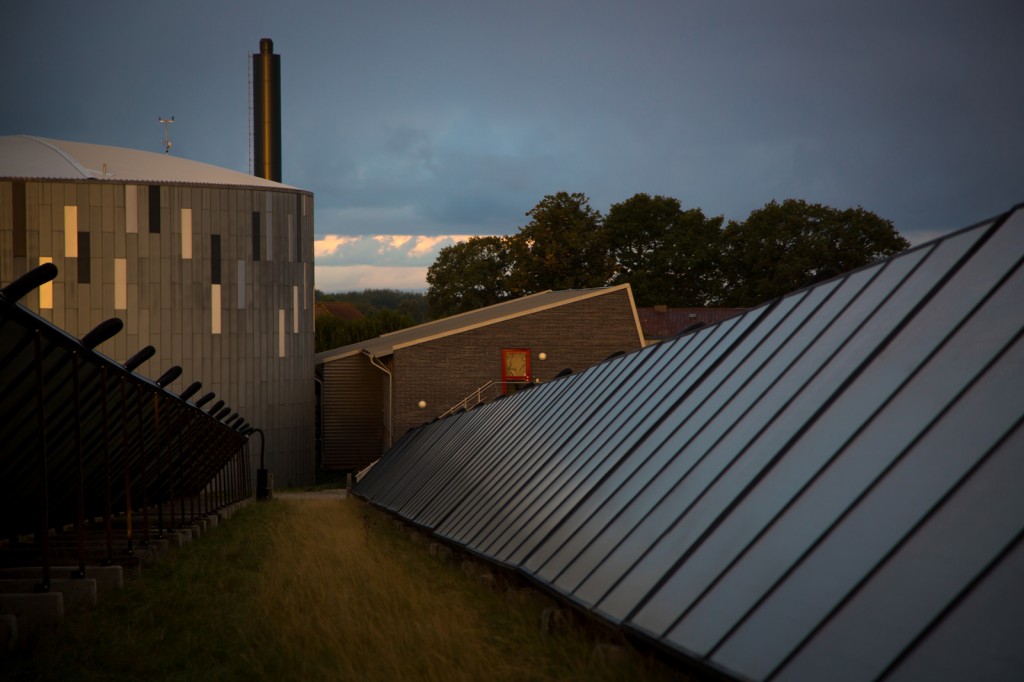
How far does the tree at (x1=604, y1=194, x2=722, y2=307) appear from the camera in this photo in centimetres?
8069

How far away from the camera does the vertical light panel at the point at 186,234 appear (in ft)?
145

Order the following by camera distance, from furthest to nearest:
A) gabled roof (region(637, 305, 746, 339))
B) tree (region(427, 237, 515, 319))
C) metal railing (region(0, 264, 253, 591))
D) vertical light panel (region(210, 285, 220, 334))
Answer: tree (region(427, 237, 515, 319)) → gabled roof (region(637, 305, 746, 339)) → vertical light panel (region(210, 285, 220, 334)) → metal railing (region(0, 264, 253, 591))

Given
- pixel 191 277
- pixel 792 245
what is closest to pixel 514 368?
pixel 191 277

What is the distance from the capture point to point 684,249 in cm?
8112

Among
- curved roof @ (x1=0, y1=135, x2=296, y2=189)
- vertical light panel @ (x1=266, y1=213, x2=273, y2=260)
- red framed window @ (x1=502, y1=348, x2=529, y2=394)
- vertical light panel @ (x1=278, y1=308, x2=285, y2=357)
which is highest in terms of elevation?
curved roof @ (x1=0, y1=135, x2=296, y2=189)

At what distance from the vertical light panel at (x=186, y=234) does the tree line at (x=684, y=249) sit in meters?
33.3

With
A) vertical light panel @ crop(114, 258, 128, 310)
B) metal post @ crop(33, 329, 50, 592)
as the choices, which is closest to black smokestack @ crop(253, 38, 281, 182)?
vertical light panel @ crop(114, 258, 128, 310)

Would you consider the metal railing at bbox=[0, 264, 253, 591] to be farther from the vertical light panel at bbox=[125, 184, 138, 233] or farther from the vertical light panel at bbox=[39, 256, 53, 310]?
the vertical light panel at bbox=[125, 184, 138, 233]

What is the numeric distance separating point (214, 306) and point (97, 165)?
25.7ft

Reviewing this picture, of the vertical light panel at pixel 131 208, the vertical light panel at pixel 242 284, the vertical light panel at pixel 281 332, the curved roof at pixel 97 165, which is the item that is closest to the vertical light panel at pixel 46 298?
the vertical light panel at pixel 131 208

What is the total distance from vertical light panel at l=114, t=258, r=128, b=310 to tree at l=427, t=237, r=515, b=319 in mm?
45507

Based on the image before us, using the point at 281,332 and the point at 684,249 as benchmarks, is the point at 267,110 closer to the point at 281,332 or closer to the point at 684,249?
the point at 281,332

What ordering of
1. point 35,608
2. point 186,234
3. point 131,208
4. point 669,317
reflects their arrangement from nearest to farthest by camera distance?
point 35,608 → point 131,208 → point 186,234 → point 669,317

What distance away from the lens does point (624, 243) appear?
8231cm
